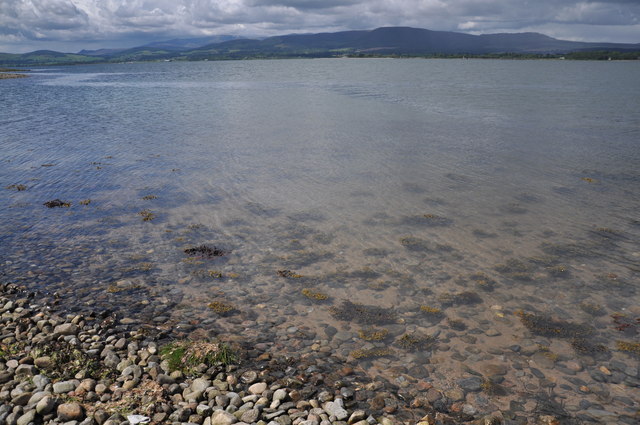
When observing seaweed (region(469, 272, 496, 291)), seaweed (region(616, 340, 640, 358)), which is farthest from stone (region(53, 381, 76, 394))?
seaweed (region(616, 340, 640, 358))

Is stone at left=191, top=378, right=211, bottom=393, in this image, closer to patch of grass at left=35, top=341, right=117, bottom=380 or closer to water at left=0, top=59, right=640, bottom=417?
patch of grass at left=35, top=341, right=117, bottom=380

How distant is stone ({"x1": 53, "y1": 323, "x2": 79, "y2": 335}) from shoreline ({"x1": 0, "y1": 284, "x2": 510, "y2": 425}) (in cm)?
2

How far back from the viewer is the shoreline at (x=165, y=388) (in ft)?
22.5

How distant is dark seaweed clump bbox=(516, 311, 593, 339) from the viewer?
9681 millimetres

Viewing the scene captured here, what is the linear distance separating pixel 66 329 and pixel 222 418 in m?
4.62

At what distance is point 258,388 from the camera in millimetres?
7691

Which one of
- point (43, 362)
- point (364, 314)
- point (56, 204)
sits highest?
point (43, 362)

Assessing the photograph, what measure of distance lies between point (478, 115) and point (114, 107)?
4243cm

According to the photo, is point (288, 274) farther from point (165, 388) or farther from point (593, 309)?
point (593, 309)

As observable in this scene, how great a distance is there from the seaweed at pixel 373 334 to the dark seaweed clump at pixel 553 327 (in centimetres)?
330

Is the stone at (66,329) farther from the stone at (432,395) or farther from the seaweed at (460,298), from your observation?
the seaweed at (460,298)

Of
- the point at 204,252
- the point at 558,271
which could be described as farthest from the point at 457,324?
the point at 204,252

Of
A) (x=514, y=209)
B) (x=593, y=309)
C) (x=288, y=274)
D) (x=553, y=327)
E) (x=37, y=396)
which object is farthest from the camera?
(x=514, y=209)

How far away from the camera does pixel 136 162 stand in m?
26.0
